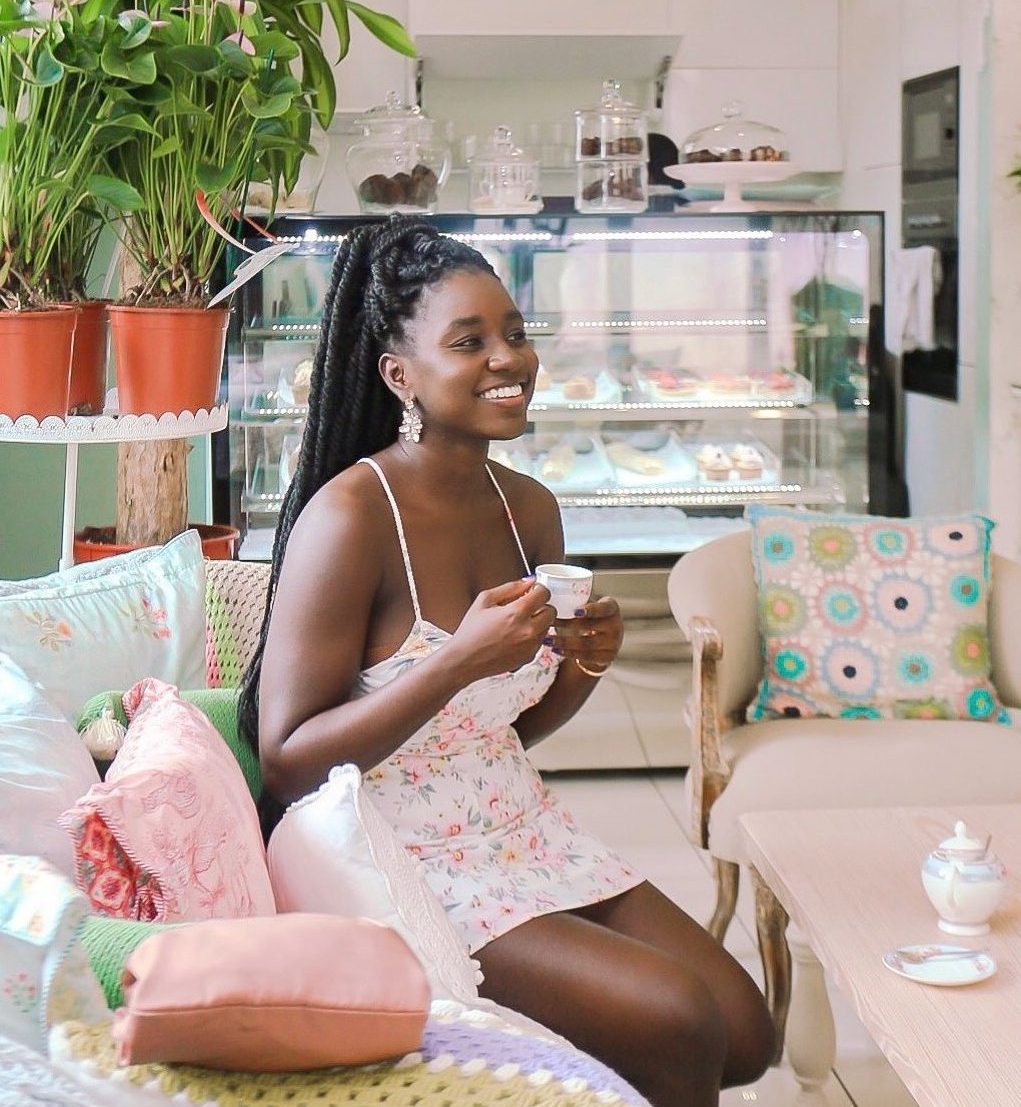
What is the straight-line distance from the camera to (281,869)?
5.82 ft

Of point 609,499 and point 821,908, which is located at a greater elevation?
point 609,499

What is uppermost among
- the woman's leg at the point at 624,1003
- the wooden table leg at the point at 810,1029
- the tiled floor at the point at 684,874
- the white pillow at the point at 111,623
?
the white pillow at the point at 111,623

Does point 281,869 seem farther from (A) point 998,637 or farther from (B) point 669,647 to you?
(B) point 669,647

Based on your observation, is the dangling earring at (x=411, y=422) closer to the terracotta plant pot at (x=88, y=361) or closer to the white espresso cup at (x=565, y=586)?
the white espresso cup at (x=565, y=586)

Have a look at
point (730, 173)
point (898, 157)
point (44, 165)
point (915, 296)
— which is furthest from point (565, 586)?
point (898, 157)

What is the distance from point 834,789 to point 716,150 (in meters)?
2.29

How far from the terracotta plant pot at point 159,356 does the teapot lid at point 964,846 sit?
1390 millimetres

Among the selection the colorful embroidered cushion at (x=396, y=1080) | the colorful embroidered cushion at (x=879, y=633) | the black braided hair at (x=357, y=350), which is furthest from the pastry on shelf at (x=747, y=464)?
the colorful embroidered cushion at (x=396, y=1080)

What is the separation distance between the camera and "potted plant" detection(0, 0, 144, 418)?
2254 millimetres

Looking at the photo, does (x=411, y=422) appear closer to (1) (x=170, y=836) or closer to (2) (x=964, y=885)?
(1) (x=170, y=836)

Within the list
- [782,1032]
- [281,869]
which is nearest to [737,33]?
[782,1032]

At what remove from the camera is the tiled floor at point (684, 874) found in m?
2.58

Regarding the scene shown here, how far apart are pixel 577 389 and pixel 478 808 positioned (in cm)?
260

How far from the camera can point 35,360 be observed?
7.88 ft
